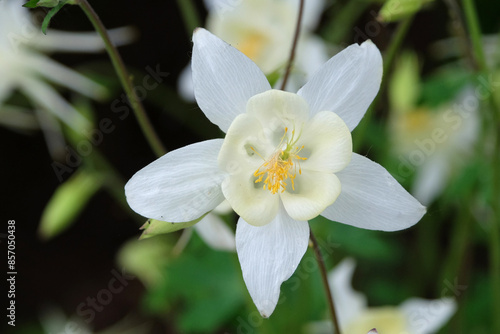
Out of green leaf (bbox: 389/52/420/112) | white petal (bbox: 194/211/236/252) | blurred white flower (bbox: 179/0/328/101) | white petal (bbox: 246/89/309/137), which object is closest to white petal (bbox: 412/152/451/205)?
green leaf (bbox: 389/52/420/112)

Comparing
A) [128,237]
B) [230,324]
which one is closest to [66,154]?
[128,237]

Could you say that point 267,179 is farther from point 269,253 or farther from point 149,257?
point 149,257

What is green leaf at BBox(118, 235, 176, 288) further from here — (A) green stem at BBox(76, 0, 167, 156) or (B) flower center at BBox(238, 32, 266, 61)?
(A) green stem at BBox(76, 0, 167, 156)

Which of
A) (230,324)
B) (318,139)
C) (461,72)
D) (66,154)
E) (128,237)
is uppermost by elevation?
(318,139)

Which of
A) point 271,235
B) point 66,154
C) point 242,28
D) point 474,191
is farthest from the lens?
point 66,154

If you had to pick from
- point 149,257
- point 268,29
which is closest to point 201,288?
point 149,257

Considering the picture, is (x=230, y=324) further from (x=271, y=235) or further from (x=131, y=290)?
(x=271, y=235)
